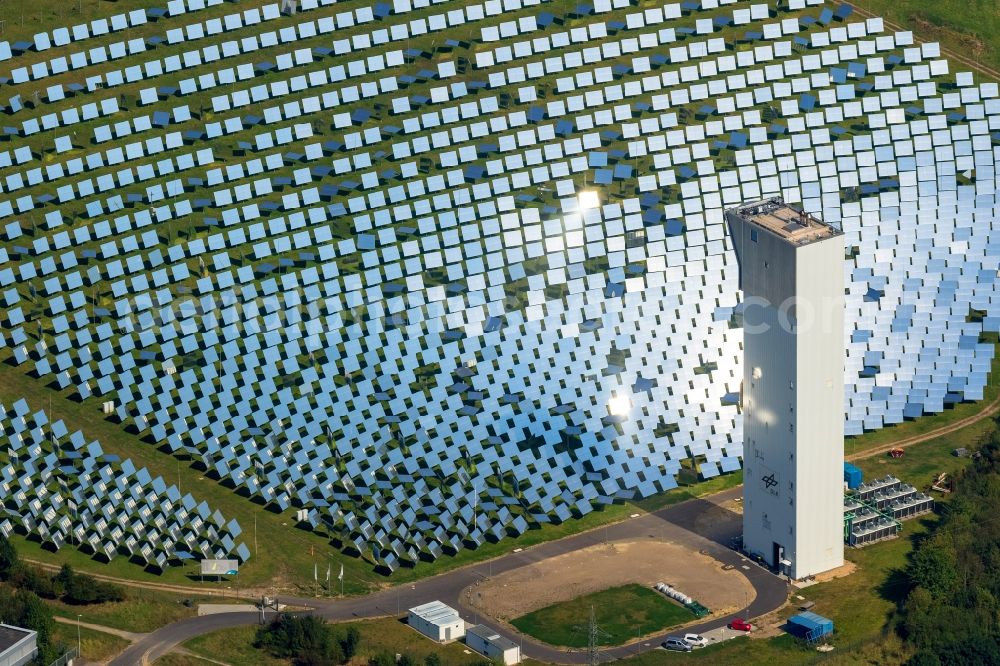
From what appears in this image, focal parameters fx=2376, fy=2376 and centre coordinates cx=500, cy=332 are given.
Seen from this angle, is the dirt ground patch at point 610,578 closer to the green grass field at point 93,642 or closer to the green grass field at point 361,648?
the green grass field at point 361,648

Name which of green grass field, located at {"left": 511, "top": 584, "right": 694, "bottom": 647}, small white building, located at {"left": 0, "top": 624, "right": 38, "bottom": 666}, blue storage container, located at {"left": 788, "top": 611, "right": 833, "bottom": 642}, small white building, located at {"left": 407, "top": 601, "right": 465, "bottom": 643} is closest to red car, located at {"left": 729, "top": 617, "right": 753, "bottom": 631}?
blue storage container, located at {"left": 788, "top": 611, "right": 833, "bottom": 642}

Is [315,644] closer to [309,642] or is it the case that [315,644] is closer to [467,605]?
[309,642]

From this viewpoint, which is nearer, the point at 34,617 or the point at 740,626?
the point at 34,617

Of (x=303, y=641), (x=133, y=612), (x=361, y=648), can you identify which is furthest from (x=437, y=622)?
(x=133, y=612)

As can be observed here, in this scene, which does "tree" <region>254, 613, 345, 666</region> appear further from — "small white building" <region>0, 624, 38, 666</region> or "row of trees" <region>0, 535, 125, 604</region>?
"small white building" <region>0, 624, 38, 666</region>

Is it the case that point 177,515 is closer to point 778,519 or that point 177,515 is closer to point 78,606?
point 78,606

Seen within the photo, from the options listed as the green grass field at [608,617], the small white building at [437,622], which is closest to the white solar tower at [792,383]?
the green grass field at [608,617]

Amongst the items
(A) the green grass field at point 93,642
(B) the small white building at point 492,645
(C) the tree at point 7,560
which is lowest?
(B) the small white building at point 492,645
